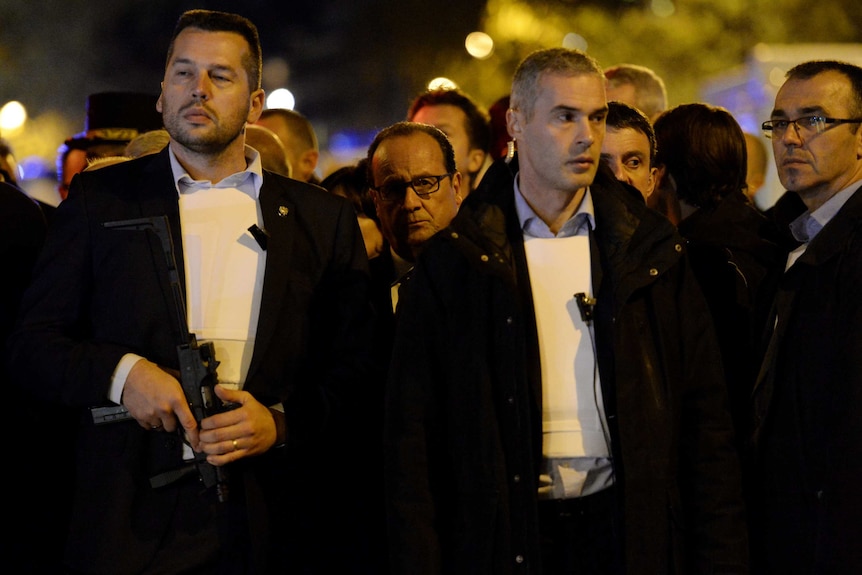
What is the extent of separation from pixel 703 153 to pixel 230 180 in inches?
79.5

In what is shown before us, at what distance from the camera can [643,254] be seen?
3.00 meters

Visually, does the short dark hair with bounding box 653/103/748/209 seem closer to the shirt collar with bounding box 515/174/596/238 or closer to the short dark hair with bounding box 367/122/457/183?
the short dark hair with bounding box 367/122/457/183

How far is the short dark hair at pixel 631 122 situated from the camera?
4156mm

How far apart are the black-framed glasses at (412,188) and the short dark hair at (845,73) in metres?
1.42

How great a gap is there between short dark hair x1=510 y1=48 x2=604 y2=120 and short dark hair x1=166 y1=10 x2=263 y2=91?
2.79 feet

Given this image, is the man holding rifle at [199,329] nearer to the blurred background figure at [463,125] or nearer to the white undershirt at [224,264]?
the white undershirt at [224,264]

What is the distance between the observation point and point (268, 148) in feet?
15.5

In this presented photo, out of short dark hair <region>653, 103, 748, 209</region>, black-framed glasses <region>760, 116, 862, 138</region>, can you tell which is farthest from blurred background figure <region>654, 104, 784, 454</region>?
black-framed glasses <region>760, 116, 862, 138</region>

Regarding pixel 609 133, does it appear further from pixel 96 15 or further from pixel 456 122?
pixel 96 15

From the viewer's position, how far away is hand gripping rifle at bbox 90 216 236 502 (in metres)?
2.86

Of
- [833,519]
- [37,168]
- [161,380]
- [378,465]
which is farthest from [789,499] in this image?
[37,168]

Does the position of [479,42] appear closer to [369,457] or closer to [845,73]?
[845,73]

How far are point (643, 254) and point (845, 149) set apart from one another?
0.99 m

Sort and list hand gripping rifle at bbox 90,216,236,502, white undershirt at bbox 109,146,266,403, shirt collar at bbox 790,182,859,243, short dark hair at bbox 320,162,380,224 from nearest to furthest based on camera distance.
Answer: hand gripping rifle at bbox 90,216,236,502, white undershirt at bbox 109,146,266,403, shirt collar at bbox 790,182,859,243, short dark hair at bbox 320,162,380,224
